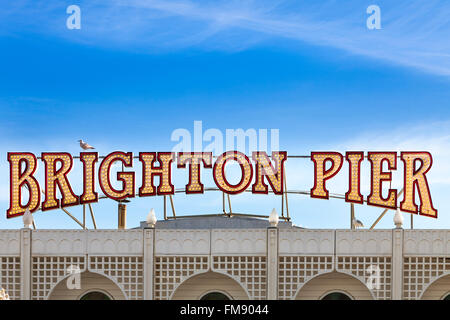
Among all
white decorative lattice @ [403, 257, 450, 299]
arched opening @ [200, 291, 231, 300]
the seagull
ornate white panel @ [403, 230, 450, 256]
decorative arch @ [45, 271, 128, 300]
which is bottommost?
arched opening @ [200, 291, 231, 300]

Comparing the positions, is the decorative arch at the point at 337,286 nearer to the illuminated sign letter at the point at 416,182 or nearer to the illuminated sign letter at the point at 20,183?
the illuminated sign letter at the point at 416,182

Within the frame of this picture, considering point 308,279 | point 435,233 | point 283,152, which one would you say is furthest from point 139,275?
point 435,233

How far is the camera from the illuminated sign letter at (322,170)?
130 feet

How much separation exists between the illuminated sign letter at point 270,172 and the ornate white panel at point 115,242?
7.98 meters

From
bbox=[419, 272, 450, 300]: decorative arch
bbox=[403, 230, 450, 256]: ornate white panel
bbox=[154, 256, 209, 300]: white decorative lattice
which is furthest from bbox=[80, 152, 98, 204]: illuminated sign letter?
bbox=[419, 272, 450, 300]: decorative arch

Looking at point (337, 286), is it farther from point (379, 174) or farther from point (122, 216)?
point (122, 216)

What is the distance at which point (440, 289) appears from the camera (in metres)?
35.3

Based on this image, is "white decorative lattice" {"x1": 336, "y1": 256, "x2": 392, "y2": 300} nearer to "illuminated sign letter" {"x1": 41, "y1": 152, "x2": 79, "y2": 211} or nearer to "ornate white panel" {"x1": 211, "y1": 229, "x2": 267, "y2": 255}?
"ornate white panel" {"x1": 211, "y1": 229, "x2": 267, "y2": 255}

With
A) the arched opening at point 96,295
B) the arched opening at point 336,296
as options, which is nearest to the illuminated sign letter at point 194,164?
the arched opening at point 96,295

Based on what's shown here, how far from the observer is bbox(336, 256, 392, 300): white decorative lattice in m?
34.0

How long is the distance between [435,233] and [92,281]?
16.2 meters

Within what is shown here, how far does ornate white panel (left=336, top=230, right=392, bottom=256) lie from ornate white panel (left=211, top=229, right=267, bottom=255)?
351 centimetres

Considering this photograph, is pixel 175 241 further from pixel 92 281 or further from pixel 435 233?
pixel 435 233

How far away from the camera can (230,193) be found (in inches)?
1570
